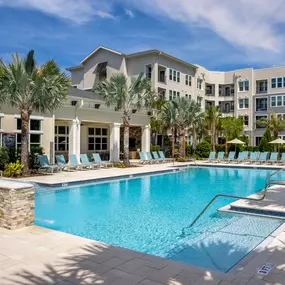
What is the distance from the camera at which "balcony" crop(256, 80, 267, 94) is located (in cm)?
4131

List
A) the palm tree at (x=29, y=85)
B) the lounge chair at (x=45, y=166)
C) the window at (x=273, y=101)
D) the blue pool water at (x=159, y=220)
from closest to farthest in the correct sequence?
the blue pool water at (x=159, y=220) < the palm tree at (x=29, y=85) < the lounge chair at (x=45, y=166) < the window at (x=273, y=101)

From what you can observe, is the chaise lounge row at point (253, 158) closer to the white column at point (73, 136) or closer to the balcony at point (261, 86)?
the white column at point (73, 136)

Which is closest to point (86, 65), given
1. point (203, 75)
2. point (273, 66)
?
point (203, 75)

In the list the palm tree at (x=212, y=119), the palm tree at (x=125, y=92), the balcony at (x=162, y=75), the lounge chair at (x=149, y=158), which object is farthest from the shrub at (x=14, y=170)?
the balcony at (x=162, y=75)

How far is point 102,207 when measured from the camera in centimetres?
1111

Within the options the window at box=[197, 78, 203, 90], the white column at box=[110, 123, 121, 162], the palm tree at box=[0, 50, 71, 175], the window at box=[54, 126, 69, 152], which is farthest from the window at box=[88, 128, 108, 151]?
the window at box=[197, 78, 203, 90]

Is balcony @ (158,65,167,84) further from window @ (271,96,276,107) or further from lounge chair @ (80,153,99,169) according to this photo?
lounge chair @ (80,153,99,169)

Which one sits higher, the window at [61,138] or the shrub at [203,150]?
the window at [61,138]

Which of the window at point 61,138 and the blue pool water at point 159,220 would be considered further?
the window at point 61,138

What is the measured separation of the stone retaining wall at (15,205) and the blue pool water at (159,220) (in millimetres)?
1449

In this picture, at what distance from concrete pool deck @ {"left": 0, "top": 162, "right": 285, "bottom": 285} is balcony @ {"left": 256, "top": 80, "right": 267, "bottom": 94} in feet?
127

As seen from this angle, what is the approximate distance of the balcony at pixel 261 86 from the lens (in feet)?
136

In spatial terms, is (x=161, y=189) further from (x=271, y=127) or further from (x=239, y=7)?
(x=271, y=127)

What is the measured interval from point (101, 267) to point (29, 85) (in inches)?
511
